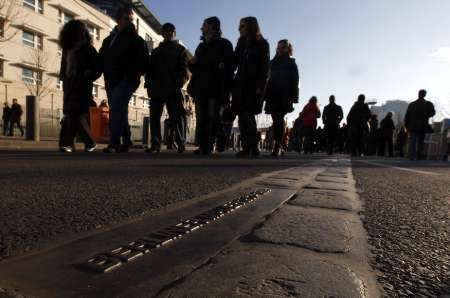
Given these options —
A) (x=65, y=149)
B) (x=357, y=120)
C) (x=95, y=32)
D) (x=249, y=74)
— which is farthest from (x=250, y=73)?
(x=95, y=32)

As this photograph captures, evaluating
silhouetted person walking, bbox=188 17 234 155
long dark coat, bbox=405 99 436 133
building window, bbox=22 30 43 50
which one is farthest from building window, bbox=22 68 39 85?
silhouetted person walking, bbox=188 17 234 155

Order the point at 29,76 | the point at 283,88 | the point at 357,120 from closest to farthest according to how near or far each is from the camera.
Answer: the point at 283,88 < the point at 357,120 < the point at 29,76

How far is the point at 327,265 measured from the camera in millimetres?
960

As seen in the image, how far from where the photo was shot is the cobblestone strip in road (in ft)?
2.59

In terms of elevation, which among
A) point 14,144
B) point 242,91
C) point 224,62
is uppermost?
point 224,62

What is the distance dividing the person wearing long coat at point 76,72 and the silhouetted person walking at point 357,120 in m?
8.59

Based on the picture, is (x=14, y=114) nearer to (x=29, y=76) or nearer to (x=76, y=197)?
(x=29, y=76)

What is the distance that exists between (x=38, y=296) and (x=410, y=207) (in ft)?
6.45

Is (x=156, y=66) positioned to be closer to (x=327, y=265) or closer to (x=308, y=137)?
(x=327, y=265)

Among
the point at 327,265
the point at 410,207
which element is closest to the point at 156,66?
the point at 410,207

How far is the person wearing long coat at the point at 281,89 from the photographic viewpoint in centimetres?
717

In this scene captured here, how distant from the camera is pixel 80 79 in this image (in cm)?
573

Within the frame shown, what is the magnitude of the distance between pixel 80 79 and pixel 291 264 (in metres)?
5.38

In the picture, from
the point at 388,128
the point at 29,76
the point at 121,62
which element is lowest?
the point at 388,128
